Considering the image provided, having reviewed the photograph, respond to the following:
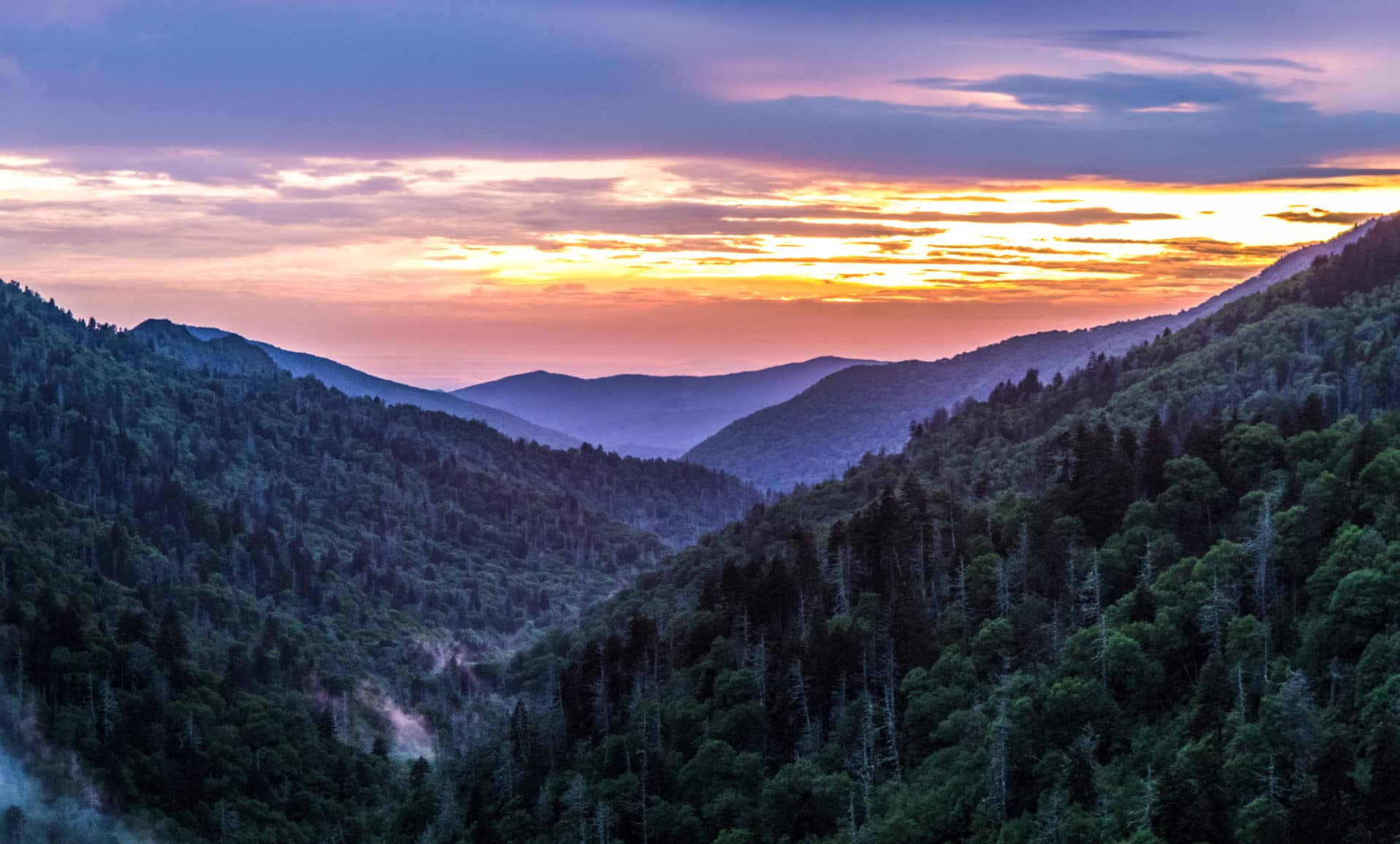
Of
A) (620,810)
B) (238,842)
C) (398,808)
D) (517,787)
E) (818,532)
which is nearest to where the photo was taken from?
(620,810)

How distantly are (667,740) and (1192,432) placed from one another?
194ft

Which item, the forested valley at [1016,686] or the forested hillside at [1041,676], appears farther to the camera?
the forested valley at [1016,686]

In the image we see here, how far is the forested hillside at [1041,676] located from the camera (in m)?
85.2

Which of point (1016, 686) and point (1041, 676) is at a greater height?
point (1041, 676)

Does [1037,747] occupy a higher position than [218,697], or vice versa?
[1037,747]

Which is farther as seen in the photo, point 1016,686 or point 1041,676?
point 1041,676

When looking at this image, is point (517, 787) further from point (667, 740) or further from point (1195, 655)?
point (1195, 655)

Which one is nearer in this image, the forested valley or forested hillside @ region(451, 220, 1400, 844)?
forested hillside @ region(451, 220, 1400, 844)

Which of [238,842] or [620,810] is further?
[238,842]

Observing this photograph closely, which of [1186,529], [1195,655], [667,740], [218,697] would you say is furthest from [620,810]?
[218,697]

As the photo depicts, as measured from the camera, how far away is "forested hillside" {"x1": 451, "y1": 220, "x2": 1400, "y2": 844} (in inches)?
3354

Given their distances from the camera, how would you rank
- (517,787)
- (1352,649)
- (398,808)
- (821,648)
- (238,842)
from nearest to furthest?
(1352,649), (821,648), (517,787), (398,808), (238,842)

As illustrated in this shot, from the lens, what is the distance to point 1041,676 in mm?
105875

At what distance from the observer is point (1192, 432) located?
140000 millimetres
